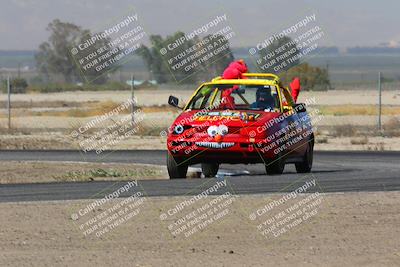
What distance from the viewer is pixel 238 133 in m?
19.0

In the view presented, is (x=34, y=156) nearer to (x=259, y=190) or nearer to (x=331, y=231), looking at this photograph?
(x=259, y=190)

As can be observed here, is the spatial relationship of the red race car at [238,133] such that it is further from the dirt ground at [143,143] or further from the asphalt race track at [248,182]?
the dirt ground at [143,143]

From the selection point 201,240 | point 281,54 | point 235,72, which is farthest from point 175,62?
point 201,240

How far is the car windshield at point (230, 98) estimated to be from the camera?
19.9m

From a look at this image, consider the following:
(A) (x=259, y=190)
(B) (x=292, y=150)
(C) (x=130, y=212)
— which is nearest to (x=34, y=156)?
(B) (x=292, y=150)

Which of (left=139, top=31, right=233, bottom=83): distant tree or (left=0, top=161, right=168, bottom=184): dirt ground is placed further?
(left=139, top=31, right=233, bottom=83): distant tree

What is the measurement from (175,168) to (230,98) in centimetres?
175

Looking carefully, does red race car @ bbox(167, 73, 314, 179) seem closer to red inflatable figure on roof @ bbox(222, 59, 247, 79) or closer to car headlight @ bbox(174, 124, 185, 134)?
car headlight @ bbox(174, 124, 185, 134)

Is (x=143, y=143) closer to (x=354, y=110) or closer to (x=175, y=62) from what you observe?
(x=354, y=110)

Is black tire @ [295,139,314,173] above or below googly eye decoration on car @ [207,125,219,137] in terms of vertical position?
below

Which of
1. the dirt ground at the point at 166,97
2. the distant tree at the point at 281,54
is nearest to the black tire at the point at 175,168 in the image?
the distant tree at the point at 281,54

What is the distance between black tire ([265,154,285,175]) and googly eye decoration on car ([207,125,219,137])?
1.19 metres

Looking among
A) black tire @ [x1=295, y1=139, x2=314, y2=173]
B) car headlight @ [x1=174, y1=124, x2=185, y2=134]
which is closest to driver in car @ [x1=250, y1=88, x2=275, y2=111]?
black tire @ [x1=295, y1=139, x2=314, y2=173]

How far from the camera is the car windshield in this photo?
19.9 m
